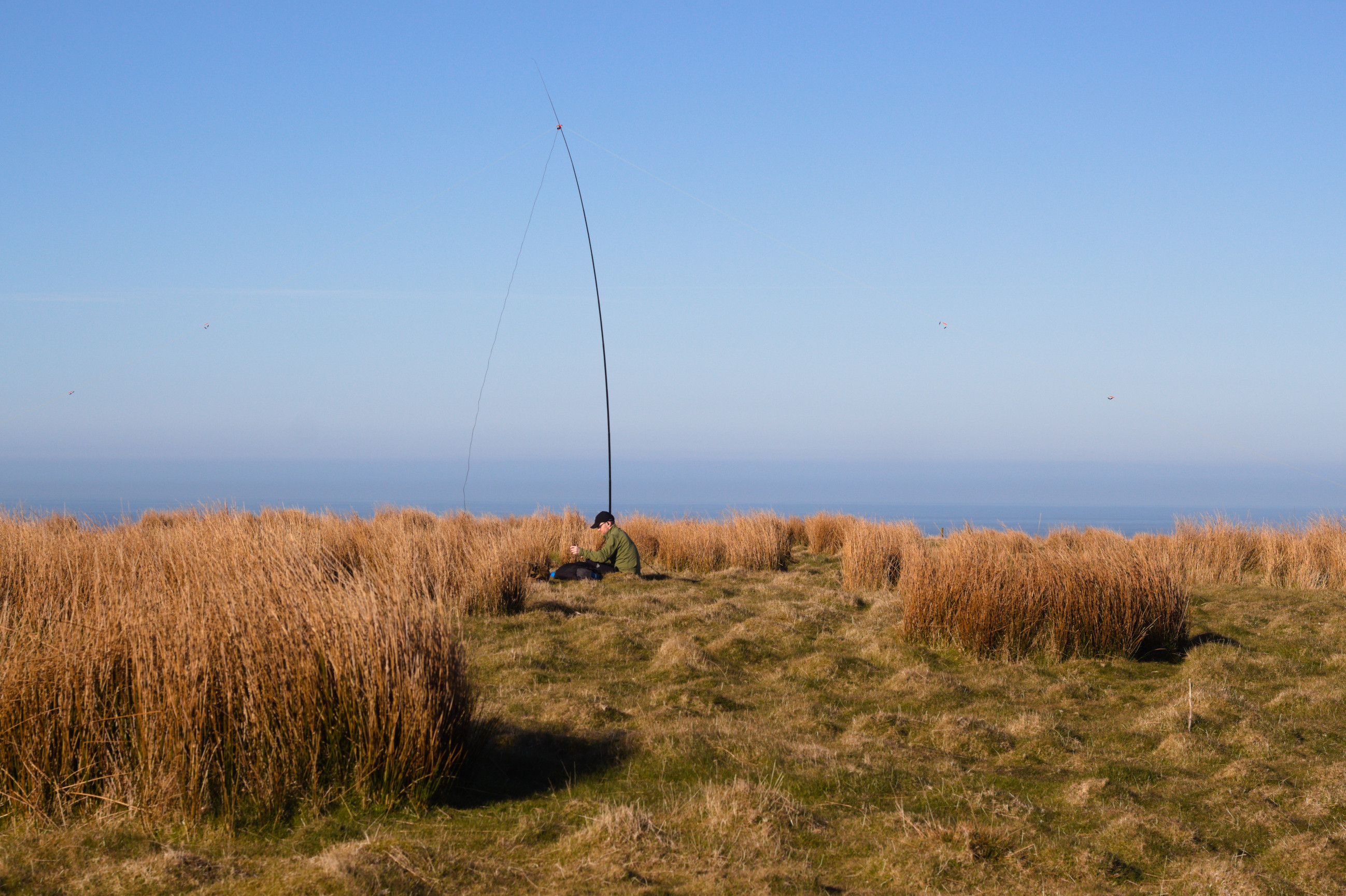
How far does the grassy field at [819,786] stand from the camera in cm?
380

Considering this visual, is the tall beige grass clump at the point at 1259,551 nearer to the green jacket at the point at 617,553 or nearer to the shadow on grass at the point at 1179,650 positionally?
the shadow on grass at the point at 1179,650

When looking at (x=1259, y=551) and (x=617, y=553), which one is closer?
(x=617, y=553)

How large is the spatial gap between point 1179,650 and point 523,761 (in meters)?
6.60

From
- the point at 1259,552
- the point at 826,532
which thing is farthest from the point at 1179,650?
the point at 826,532

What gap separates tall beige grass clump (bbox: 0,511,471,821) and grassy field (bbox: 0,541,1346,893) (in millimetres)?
160

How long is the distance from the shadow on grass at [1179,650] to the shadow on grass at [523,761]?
5521 millimetres

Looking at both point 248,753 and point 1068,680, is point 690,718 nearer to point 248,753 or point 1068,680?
point 248,753

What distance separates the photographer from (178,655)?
13.6ft

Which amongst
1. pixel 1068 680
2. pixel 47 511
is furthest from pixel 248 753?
pixel 47 511

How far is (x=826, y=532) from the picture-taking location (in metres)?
18.5

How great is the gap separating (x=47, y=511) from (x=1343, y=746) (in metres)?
14.9

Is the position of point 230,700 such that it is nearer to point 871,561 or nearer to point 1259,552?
point 871,561

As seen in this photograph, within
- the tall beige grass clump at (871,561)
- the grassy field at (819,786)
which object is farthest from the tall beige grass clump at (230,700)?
the tall beige grass clump at (871,561)

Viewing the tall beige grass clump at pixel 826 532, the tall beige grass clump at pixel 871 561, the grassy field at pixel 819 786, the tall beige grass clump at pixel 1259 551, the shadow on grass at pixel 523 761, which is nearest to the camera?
the grassy field at pixel 819 786
